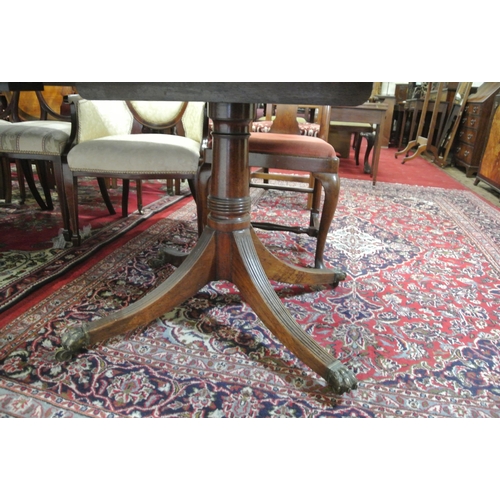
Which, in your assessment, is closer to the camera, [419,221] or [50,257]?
[50,257]

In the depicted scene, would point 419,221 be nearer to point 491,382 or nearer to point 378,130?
point 378,130

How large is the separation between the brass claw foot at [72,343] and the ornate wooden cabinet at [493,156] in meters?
3.39

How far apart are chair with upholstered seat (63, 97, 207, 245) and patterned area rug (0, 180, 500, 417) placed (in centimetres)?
36

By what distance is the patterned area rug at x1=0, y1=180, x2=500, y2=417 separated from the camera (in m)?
0.93

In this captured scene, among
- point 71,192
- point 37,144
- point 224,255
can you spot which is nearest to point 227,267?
point 224,255

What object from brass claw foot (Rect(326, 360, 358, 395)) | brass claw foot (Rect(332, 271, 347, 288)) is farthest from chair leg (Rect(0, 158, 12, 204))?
brass claw foot (Rect(326, 360, 358, 395))

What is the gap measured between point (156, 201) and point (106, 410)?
1843 mm

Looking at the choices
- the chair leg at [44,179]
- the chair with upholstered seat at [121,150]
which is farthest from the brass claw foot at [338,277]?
the chair leg at [44,179]

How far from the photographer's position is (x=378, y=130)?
11.2ft

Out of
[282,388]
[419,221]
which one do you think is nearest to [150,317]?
[282,388]

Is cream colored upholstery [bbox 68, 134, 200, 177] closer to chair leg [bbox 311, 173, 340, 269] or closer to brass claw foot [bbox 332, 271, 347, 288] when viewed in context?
chair leg [bbox 311, 173, 340, 269]

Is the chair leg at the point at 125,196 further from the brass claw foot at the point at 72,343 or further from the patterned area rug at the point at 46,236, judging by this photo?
the brass claw foot at the point at 72,343

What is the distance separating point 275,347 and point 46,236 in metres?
1.36

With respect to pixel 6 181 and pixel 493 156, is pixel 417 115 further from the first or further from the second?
pixel 6 181
